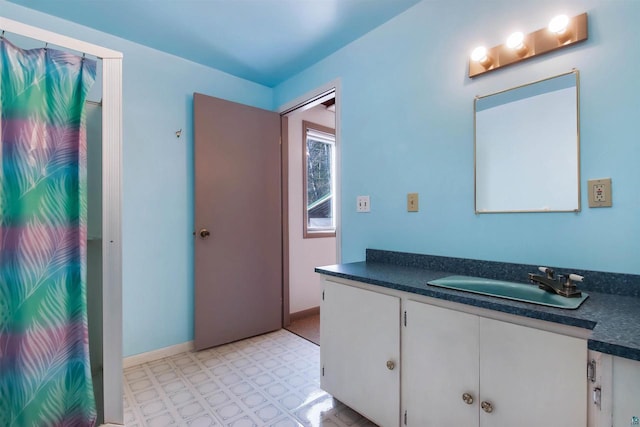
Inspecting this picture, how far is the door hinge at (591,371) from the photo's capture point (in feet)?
2.71

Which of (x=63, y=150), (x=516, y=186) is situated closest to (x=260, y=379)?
(x=63, y=150)

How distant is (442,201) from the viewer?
1.65m

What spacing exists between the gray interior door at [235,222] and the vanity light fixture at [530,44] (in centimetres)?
180

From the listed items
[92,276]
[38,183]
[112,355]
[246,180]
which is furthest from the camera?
[246,180]

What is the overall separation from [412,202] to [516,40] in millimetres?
909

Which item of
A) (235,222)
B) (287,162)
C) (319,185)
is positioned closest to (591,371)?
(235,222)

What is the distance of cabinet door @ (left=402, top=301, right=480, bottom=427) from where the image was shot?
1088 mm

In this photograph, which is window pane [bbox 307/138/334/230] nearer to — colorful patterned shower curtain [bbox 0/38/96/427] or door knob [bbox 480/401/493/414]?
colorful patterned shower curtain [bbox 0/38/96/427]

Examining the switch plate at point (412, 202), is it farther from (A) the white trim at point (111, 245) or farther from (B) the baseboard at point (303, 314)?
(B) the baseboard at point (303, 314)

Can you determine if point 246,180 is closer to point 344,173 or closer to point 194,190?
point 194,190

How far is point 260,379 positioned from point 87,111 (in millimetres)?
1794

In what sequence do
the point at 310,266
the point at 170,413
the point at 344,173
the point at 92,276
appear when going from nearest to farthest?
the point at 92,276, the point at 170,413, the point at 344,173, the point at 310,266

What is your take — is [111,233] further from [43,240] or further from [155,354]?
[155,354]

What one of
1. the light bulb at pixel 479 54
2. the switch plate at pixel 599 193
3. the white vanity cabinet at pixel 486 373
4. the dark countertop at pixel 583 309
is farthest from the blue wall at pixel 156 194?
the switch plate at pixel 599 193
